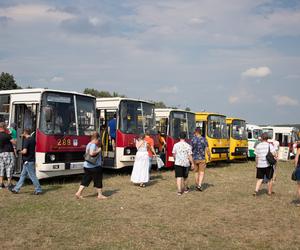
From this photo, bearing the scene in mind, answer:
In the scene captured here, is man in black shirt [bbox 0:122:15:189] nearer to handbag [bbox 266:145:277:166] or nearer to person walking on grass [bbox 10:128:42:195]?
person walking on grass [bbox 10:128:42:195]

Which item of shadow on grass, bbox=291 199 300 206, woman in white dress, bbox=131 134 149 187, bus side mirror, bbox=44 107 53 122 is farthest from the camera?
woman in white dress, bbox=131 134 149 187

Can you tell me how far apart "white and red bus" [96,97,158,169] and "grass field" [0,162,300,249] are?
234 cm

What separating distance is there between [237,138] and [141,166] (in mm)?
11144

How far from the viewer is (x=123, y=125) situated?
15.5 m

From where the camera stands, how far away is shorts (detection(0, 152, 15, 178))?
11.5 meters

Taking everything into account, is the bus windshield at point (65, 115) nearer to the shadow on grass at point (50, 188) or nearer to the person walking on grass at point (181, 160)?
the shadow on grass at point (50, 188)

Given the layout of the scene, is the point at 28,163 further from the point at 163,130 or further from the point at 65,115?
the point at 163,130

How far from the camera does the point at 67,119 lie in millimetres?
12969

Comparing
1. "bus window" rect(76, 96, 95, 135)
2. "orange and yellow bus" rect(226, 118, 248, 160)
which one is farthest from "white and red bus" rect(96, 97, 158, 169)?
"orange and yellow bus" rect(226, 118, 248, 160)

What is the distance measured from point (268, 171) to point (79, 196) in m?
5.30

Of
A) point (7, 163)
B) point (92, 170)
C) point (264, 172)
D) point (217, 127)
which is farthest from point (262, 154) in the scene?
point (217, 127)

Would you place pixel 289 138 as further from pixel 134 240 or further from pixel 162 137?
pixel 134 240

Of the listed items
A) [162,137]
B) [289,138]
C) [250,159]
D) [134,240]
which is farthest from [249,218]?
[289,138]

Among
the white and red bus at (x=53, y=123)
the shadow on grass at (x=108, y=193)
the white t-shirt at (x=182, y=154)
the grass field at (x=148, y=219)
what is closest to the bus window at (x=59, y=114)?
the white and red bus at (x=53, y=123)
